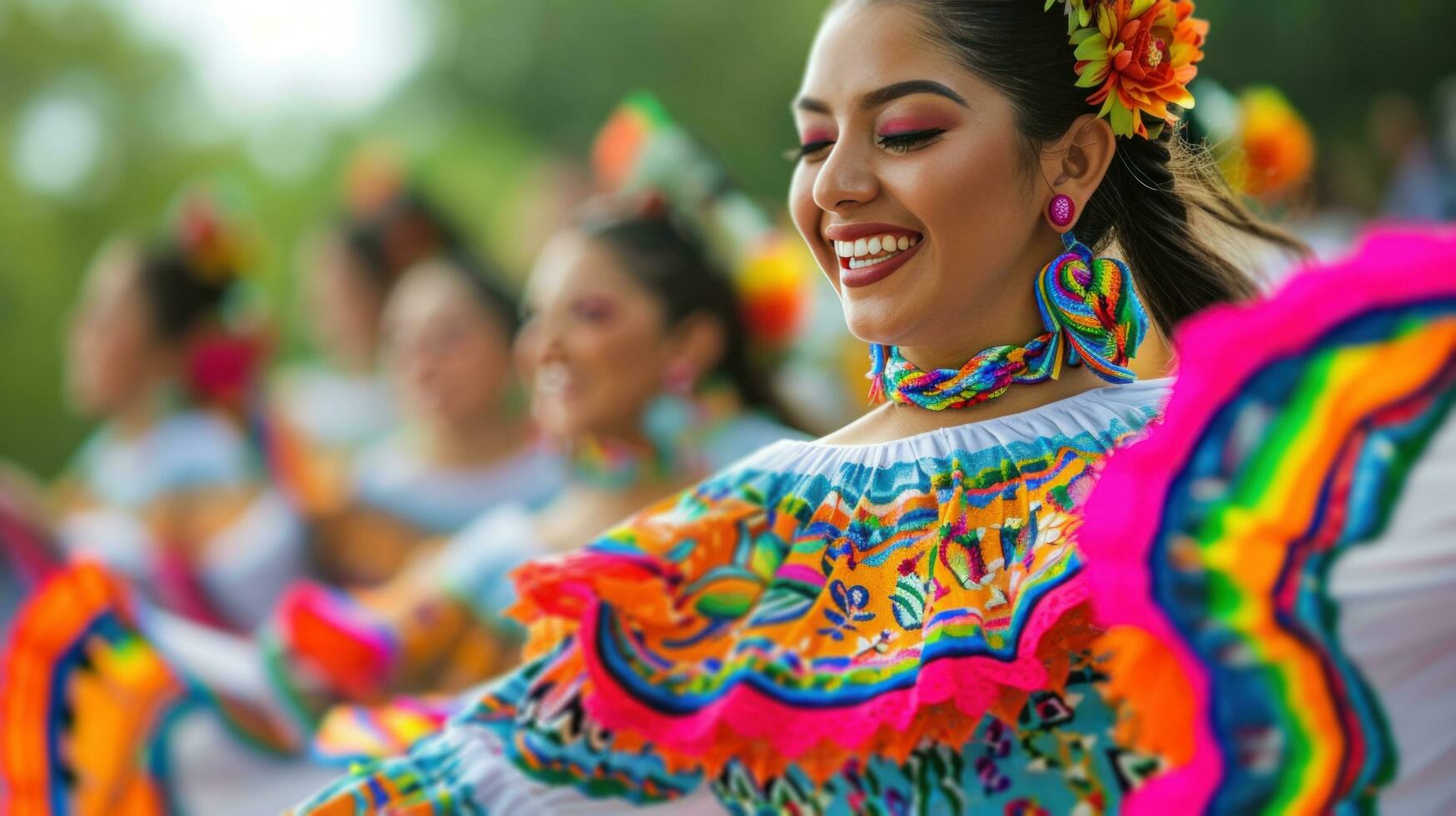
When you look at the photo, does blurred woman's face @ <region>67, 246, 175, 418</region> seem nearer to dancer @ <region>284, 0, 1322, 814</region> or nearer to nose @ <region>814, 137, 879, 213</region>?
dancer @ <region>284, 0, 1322, 814</region>

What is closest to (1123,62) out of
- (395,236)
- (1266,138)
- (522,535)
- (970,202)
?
(970,202)

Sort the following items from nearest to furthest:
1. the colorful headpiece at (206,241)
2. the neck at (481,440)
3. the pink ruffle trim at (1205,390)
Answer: the pink ruffle trim at (1205,390) < the neck at (481,440) < the colorful headpiece at (206,241)

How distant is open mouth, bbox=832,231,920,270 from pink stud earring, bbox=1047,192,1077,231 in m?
0.15

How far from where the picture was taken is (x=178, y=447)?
5145mm

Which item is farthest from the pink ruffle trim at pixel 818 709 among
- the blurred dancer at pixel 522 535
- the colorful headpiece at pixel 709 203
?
the colorful headpiece at pixel 709 203

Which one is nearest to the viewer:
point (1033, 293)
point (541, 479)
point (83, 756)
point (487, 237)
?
point (1033, 293)

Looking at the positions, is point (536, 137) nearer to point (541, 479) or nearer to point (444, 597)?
point (541, 479)

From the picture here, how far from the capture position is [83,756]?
105 inches

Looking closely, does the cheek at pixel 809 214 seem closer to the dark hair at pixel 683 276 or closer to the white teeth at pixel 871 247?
the white teeth at pixel 871 247

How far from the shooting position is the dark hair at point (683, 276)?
3283 millimetres

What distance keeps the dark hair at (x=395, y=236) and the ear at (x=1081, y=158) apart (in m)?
4.74

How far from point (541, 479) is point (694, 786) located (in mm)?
3047

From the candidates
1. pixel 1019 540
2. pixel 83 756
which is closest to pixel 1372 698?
pixel 1019 540

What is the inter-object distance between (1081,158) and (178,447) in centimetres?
416
